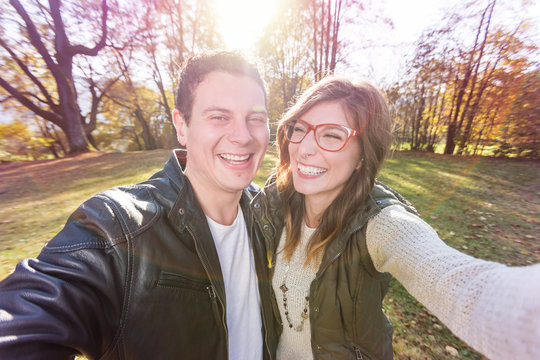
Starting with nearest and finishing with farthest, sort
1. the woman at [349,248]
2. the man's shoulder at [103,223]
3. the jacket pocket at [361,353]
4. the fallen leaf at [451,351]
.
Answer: the woman at [349,248]
the man's shoulder at [103,223]
the jacket pocket at [361,353]
the fallen leaf at [451,351]

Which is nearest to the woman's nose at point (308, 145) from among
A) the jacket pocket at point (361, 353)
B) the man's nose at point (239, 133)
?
the man's nose at point (239, 133)

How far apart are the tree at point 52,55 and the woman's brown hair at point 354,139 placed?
1525 centimetres

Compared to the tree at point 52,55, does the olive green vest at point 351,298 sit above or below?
below

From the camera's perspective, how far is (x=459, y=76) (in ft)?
33.6

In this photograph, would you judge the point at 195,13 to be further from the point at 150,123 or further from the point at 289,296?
the point at 289,296

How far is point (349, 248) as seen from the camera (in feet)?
4.52

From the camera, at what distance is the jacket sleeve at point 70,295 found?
749 mm

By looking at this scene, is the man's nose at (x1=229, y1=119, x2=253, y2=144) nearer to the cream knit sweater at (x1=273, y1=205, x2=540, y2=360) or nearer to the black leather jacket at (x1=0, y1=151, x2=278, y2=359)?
the black leather jacket at (x1=0, y1=151, x2=278, y2=359)

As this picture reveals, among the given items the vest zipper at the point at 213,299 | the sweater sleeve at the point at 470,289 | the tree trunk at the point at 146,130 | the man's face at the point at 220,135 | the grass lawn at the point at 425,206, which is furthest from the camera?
the tree trunk at the point at 146,130

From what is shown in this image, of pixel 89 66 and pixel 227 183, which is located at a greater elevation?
pixel 89 66

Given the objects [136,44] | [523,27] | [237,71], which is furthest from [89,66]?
[523,27]

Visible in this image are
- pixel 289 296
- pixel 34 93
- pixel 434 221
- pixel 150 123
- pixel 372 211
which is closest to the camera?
pixel 372 211

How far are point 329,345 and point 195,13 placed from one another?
57.0ft

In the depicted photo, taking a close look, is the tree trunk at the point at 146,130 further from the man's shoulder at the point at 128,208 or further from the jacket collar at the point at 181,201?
the man's shoulder at the point at 128,208
